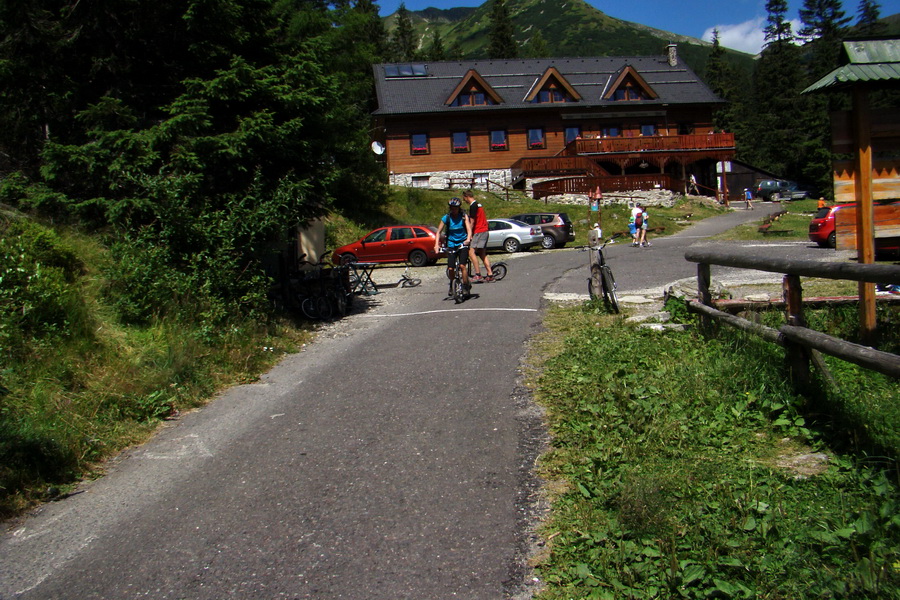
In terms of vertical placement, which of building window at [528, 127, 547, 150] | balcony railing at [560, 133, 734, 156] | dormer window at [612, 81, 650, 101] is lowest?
balcony railing at [560, 133, 734, 156]

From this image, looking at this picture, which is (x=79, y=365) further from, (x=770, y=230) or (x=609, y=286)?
(x=770, y=230)

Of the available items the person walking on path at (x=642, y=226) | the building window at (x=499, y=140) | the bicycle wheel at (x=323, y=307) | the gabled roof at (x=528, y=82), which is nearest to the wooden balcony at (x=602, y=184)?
the building window at (x=499, y=140)

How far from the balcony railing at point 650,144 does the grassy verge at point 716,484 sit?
41047 millimetres

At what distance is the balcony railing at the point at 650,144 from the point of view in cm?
4609

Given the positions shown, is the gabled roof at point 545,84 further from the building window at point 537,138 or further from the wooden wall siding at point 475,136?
the building window at point 537,138

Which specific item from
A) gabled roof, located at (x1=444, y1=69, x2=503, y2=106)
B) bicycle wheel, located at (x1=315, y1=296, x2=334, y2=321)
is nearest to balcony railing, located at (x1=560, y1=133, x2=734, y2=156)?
gabled roof, located at (x1=444, y1=69, x2=503, y2=106)

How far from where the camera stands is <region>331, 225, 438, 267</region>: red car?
24.3 metres

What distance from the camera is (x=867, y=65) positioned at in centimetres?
640

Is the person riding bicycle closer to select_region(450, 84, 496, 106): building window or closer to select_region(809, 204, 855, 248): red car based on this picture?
select_region(809, 204, 855, 248): red car

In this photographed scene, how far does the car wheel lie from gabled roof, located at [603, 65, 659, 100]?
3167 centimetres

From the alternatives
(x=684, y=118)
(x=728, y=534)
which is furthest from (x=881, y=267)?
(x=684, y=118)

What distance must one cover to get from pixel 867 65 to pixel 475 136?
1737 inches

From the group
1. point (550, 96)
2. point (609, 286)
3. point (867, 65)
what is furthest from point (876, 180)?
point (550, 96)

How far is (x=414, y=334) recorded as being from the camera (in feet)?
32.8
